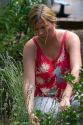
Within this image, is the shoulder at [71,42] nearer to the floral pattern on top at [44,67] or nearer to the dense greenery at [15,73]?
the floral pattern on top at [44,67]

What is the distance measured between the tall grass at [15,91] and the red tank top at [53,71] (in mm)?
232

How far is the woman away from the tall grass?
0.50ft

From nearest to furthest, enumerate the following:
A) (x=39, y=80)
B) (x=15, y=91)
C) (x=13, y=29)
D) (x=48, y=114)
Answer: (x=48, y=114)
(x=39, y=80)
(x=15, y=91)
(x=13, y=29)

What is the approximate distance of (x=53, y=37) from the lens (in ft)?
13.6

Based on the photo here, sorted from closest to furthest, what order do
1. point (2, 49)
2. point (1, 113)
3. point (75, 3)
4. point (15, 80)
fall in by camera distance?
1. point (1, 113)
2. point (15, 80)
3. point (2, 49)
4. point (75, 3)

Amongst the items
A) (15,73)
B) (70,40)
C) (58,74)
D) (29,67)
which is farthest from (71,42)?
(15,73)

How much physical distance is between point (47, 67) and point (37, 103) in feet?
1.01

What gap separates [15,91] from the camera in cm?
443

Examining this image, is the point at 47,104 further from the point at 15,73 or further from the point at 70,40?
the point at 15,73

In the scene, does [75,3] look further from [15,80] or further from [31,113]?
[31,113]

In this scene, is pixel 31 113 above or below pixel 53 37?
below

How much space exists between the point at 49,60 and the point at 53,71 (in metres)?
0.10

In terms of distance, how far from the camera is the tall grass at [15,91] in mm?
3734

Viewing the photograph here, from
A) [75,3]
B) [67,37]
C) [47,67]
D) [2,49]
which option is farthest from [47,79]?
[75,3]
